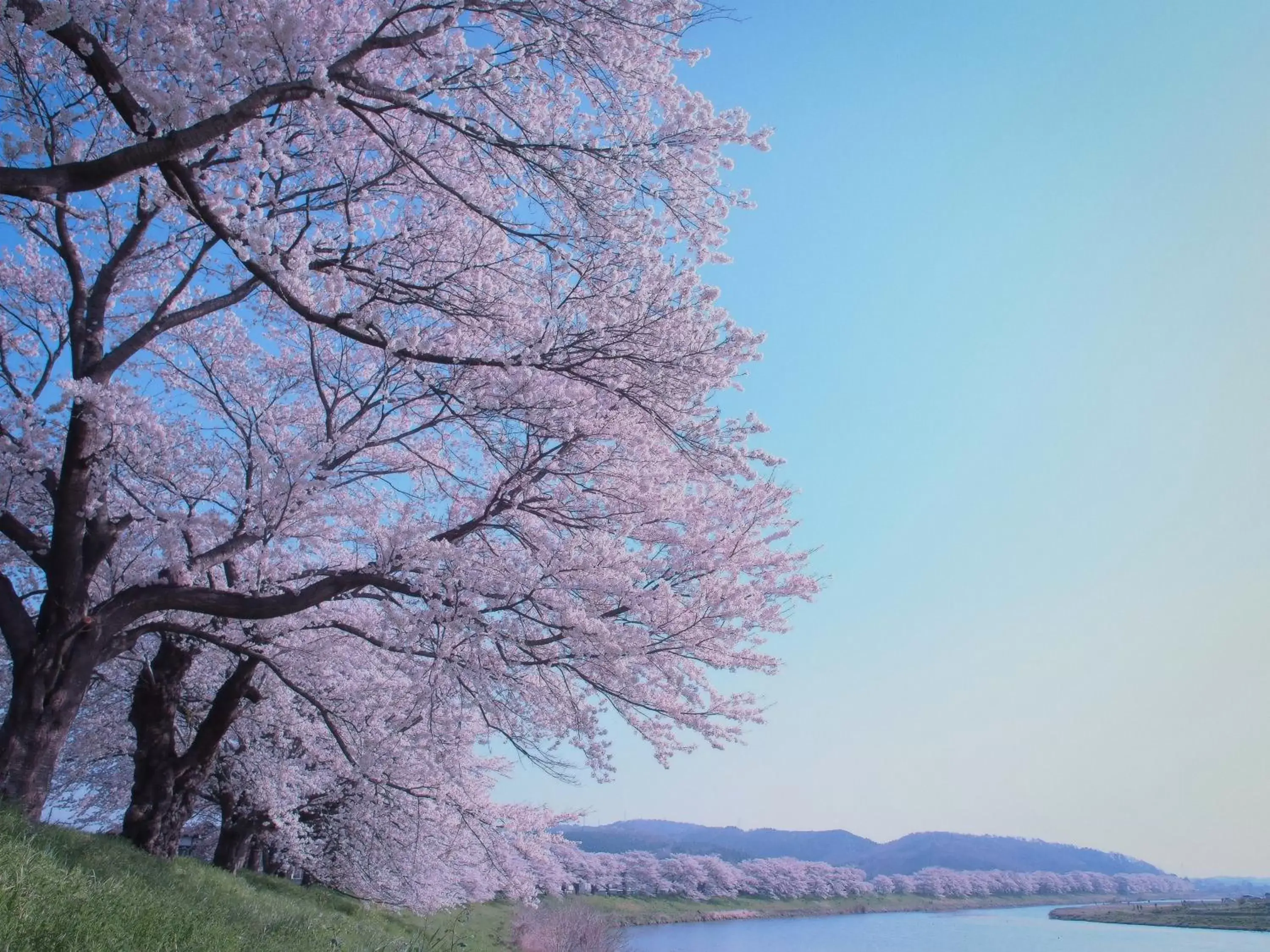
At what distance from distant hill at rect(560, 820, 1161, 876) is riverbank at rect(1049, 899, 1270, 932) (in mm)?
47161

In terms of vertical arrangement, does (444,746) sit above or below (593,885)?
above

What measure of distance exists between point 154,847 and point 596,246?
10388 mm

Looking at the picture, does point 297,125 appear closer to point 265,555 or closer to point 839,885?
point 265,555

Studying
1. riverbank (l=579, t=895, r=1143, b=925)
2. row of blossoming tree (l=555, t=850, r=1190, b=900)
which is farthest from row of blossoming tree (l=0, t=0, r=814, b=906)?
riverbank (l=579, t=895, r=1143, b=925)

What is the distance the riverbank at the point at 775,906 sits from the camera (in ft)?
195

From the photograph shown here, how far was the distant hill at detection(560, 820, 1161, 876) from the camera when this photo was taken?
Result: 126 metres

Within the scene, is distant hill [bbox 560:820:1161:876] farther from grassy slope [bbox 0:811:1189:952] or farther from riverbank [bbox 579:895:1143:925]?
grassy slope [bbox 0:811:1189:952]

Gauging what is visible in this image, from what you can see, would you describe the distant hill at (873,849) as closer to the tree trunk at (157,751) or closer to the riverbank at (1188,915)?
the riverbank at (1188,915)

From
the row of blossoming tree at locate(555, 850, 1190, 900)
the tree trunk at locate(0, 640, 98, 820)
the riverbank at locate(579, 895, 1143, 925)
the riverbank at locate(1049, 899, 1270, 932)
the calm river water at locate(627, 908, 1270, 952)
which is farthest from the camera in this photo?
the row of blossoming tree at locate(555, 850, 1190, 900)

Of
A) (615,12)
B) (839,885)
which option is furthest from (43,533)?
(839,885)

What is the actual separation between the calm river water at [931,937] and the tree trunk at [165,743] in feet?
96.3

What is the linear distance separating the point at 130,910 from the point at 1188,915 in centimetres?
8100

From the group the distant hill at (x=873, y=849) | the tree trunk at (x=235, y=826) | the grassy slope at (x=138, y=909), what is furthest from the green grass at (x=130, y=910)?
the distant hill at (x=873, y=849)

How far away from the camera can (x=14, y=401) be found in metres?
7.43
